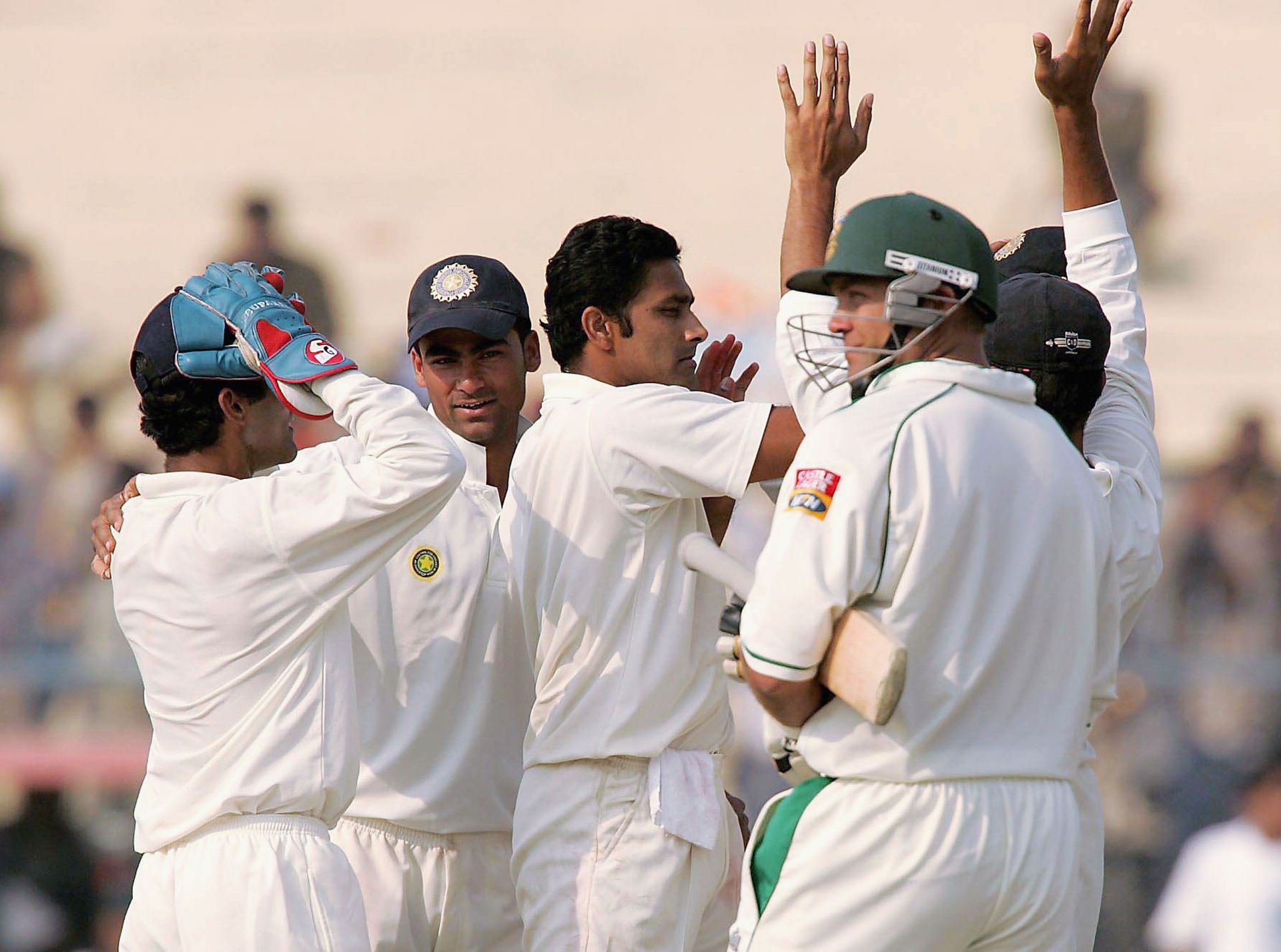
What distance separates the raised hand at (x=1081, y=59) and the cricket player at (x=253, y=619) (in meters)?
1.43

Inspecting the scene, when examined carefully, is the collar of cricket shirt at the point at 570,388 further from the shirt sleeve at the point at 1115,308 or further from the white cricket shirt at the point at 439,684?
the shirt sleeve at the point at 1115,308

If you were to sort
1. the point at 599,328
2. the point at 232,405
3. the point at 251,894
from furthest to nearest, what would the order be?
the point at 599,328
the point at 232,405
the point at 251,894

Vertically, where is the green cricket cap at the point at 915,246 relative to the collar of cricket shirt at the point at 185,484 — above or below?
above

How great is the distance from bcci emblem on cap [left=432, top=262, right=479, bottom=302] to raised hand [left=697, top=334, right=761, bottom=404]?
0.56 m

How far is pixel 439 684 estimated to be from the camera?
3848 mm

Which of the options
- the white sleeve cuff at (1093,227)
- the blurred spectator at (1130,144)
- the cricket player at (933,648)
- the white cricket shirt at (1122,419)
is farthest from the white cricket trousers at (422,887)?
the blurred spectator at (1130,144)

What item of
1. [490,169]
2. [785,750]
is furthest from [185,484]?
[490,169]

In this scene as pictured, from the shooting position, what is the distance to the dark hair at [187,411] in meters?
3.44

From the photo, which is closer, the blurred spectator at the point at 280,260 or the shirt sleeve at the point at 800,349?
the shirt sleeve at the point at 800,349

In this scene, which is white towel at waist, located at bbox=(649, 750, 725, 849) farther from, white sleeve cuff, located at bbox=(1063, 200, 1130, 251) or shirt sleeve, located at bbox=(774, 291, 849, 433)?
white sleeve cuff, located at bbox=(1063, 200, 1130, 251)

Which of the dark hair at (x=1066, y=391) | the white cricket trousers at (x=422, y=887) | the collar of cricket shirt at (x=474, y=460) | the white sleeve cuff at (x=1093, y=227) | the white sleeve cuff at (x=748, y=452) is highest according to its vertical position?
the white sleeve cuff at (x=1093, y=227)

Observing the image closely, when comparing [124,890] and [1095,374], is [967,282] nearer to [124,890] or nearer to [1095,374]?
[1095,374]

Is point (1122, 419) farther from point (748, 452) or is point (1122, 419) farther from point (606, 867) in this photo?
point (606, 867)

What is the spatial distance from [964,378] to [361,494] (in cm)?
111
